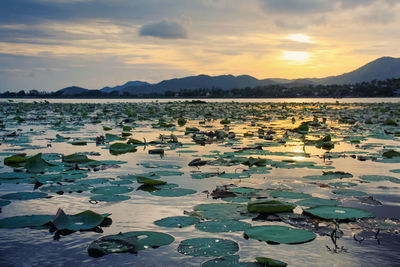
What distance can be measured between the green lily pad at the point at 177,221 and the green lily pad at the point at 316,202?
1170 mm

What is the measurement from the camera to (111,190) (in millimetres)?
4113

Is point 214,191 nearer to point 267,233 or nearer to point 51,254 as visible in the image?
point 267,233

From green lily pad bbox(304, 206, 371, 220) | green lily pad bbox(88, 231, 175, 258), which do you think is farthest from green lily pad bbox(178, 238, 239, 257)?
green lily pad bbox(304, 206, 371, 220)

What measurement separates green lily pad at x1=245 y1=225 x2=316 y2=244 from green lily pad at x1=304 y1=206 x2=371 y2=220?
429mm

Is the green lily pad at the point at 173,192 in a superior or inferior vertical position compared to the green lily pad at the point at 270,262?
inferior

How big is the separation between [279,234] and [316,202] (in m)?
1.05

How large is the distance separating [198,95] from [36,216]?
368 feet

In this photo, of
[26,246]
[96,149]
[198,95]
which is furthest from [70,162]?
[198,95]

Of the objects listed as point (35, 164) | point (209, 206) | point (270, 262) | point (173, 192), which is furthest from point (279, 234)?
point (35, 164)

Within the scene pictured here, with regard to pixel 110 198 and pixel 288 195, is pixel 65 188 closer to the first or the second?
pixel 110 198

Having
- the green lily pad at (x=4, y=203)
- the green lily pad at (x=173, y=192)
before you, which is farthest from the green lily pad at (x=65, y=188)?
the green lily pad at (x=173, y=192)

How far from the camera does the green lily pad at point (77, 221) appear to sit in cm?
289

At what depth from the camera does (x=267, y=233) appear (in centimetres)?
277

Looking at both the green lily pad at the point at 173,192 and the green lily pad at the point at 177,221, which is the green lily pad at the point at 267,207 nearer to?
the green lily pad at the point at 177,221
